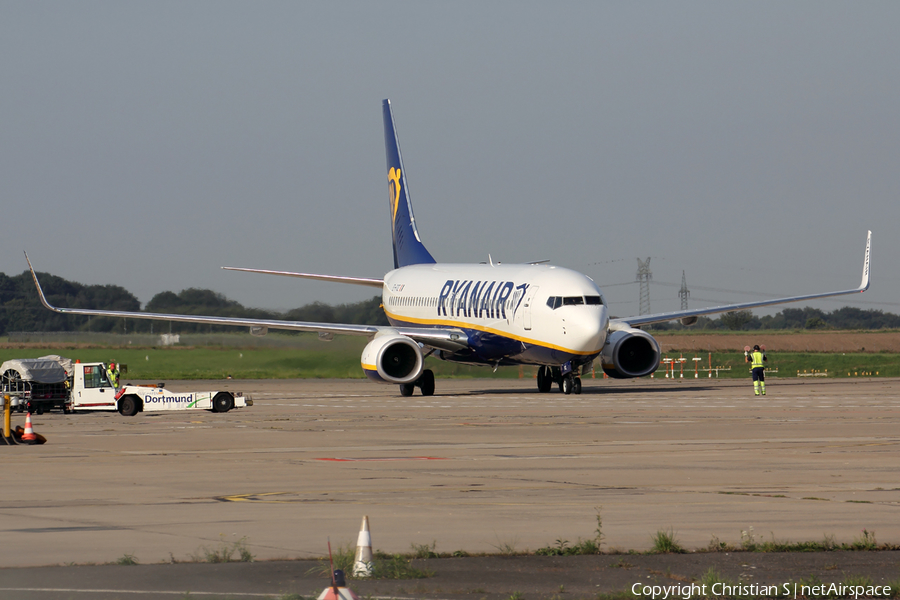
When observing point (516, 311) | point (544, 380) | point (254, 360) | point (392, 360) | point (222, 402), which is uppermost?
point (516, 311)

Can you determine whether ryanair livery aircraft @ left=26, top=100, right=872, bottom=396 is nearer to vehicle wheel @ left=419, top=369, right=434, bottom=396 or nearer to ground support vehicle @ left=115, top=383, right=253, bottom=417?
vehicle wheel @ left=419, top=369, right=434, bottom=396

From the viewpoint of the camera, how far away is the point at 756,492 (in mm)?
13555

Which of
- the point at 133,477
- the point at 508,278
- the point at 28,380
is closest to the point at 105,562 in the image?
the point at 133,477

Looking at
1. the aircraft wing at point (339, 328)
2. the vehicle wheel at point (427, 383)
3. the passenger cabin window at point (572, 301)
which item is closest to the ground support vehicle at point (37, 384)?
the aircraft wing at point (339, 328)

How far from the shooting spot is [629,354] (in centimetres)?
4100

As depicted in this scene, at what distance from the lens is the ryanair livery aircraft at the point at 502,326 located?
1444 inches

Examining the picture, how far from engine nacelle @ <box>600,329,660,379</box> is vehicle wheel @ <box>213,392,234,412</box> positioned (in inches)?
531

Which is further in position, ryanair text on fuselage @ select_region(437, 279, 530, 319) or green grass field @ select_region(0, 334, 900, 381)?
green grass field @ select_region(0, 334, 900, 381)

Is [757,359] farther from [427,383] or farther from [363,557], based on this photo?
[363,557]

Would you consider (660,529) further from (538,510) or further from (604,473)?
(604,473)

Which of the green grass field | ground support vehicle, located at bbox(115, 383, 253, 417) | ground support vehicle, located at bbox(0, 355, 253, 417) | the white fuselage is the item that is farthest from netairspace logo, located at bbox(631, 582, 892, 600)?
the green grass field

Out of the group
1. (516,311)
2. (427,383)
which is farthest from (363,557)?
(427,383)

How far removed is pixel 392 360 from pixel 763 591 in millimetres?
32592

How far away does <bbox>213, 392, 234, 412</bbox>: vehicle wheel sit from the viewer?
104 ft
